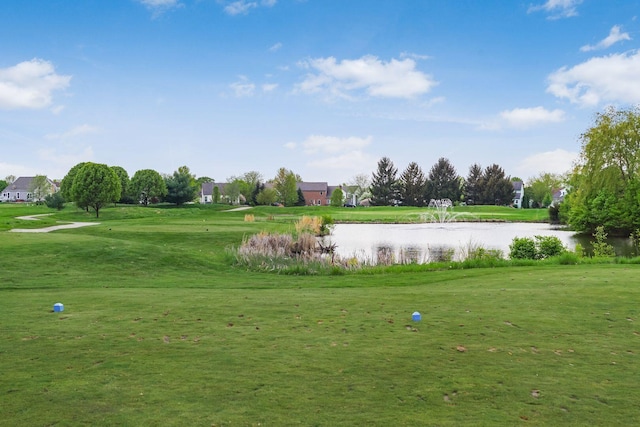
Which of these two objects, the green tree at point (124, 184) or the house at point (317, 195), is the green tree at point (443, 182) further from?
the green tree at point (124, 184)

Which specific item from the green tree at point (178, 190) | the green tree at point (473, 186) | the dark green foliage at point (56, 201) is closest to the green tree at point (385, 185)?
the green tree at point (473, 186)

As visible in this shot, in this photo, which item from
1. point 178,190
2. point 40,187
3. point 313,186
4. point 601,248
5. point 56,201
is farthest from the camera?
point 313,186

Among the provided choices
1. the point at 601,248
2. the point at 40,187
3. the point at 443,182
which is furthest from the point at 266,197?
the point at 601,248

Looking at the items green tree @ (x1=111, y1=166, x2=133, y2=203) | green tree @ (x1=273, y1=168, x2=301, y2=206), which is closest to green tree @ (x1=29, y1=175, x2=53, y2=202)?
green tree @ (x1=111, y1=166, x2=133, y2=203)

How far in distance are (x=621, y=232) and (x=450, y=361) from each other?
43.3m

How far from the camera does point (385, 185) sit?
112 m

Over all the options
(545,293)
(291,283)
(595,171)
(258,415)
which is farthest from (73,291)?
(595,171)

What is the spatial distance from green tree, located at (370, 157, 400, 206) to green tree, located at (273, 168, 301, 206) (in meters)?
18.3

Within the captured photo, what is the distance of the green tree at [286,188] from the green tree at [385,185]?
1827 centimetres

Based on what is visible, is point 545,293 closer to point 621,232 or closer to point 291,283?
point 291,283

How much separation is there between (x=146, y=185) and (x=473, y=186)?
67.7 m

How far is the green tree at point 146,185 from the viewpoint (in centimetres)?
8497

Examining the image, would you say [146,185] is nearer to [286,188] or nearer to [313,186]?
[286,188]

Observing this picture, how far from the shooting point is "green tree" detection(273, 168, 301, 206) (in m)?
106
